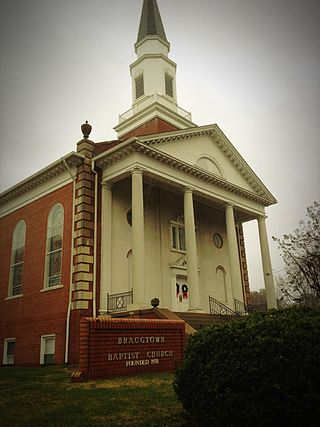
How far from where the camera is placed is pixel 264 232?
2588cm

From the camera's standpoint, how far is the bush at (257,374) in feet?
13.1

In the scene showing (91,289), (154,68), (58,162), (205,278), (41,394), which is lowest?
(41,394)

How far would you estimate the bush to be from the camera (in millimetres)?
3990

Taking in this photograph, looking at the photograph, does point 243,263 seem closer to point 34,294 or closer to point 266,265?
point 266,265

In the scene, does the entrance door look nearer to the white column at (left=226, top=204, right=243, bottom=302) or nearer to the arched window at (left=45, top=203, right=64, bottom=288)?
the white column at (left=226, top=204, right=243, bottom=302)

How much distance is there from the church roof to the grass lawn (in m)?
27.7

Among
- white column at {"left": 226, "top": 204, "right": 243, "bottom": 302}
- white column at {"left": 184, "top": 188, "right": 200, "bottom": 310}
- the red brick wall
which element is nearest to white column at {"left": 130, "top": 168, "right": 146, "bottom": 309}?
white column at {"left": 184, "top": 188, "right": 200, "bottom": 310}

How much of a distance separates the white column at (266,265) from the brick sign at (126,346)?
44.9 ft

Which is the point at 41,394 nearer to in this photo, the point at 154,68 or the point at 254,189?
the point at 254,189

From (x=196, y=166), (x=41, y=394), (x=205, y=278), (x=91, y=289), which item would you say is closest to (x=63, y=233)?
(x=91, y=289)

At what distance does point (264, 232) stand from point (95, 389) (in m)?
19.9

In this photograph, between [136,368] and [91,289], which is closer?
[136,368]

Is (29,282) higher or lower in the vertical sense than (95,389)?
higher

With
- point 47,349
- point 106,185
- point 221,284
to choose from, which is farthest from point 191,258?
point 47,349
